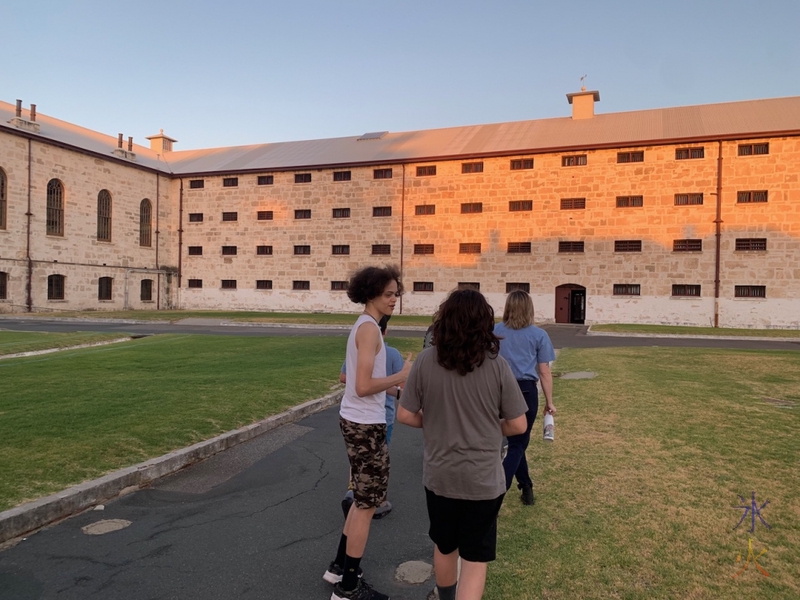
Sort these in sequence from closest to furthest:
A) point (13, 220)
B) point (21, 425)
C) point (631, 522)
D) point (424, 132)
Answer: point (631, 522)
point (21, 425)
point (13, 220)
point (424, 132)

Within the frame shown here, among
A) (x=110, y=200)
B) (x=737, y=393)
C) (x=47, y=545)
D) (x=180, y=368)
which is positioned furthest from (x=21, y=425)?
(x=110, y=200)

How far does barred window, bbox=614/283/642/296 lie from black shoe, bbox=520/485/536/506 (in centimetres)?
2969

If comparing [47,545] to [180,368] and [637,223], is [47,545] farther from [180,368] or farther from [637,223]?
[637,223]

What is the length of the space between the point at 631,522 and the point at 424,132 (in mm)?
39528

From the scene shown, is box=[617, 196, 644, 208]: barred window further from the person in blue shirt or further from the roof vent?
the person in blue shirt

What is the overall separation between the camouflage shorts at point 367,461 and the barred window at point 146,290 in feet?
132

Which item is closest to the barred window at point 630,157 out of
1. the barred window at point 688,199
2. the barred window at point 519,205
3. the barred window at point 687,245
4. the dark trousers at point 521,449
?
the barred window at point 688,199

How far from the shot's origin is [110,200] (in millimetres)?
37812

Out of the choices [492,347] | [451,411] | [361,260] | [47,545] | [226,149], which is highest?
[226,149]

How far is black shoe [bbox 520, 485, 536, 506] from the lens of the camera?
471 centimetres

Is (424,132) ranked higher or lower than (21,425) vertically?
higher

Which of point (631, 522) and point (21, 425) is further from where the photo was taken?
point (21, 425)

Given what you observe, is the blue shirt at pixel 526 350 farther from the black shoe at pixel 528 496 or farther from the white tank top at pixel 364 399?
the white tank top at pixel 364 399

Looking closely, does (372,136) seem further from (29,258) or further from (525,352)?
(525,352)
